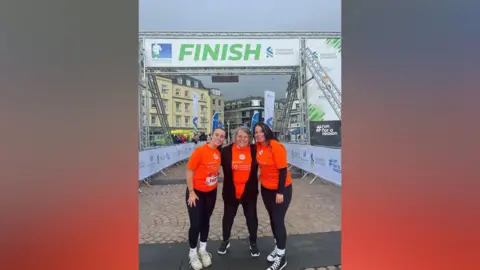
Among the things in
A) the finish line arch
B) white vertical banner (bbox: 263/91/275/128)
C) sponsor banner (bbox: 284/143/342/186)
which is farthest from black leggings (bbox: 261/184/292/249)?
white vertical banner (bbox: 263/91/275/128)

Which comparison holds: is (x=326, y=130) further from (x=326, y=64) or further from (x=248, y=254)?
(x=248, y=254)

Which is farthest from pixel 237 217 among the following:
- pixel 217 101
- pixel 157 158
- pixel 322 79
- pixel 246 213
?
pixel 217 101

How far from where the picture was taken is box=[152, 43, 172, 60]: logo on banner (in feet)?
35.7

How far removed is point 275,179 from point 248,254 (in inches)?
43.2

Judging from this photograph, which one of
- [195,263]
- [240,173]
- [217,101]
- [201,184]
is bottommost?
[195,263]

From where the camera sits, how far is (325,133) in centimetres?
1142

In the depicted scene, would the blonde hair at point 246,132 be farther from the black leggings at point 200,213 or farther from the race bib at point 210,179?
the black leggings at point 200,213
